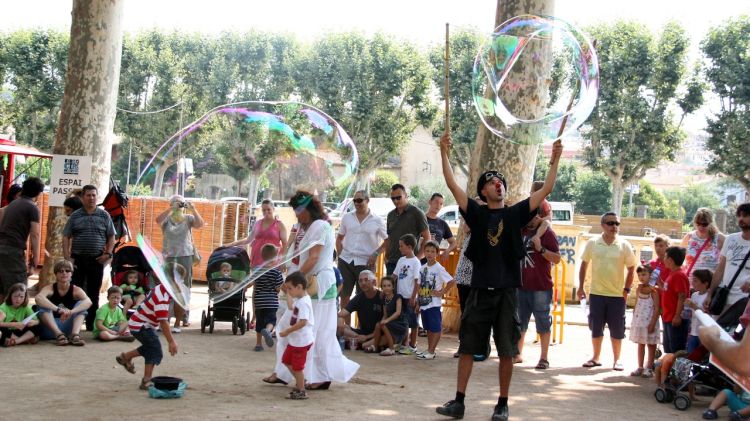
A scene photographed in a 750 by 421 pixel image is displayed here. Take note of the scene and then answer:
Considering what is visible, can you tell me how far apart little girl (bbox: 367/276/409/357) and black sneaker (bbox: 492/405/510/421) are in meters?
3.89

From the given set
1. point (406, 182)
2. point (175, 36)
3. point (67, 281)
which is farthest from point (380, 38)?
point (67, 281)

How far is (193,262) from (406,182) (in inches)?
2388

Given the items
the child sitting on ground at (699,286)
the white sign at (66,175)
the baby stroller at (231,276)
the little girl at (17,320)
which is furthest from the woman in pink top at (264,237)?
the white sign at (66,175)

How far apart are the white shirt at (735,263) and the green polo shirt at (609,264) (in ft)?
5.49

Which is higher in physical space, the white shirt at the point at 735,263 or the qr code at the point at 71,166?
the qr code at the point at 71,166

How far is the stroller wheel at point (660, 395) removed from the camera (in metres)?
8.71

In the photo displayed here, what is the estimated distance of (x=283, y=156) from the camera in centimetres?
882

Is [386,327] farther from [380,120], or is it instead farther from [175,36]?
[175,36]

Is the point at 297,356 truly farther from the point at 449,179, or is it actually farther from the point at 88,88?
the point at 88,88

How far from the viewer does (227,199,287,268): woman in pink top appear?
8695 millimetres

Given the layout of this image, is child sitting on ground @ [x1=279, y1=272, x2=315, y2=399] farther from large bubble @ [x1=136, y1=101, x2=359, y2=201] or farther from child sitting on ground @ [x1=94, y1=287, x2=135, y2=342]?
child sitting on ground @ [x1=94, y1=287, x2=135, y2=342]

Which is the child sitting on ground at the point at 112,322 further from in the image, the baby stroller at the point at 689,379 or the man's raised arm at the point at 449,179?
the baby stroller at the point at 689,379

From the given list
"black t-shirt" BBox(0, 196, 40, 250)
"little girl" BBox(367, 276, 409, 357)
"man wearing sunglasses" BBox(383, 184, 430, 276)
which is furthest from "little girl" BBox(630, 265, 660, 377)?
"black t-shirt" BBox(0, 196, 40, 250)

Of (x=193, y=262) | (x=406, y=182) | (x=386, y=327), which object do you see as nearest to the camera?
(x=193, y=262)
